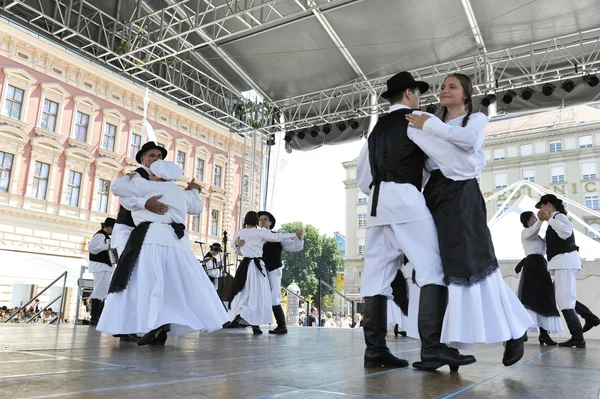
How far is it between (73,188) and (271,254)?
15.0m

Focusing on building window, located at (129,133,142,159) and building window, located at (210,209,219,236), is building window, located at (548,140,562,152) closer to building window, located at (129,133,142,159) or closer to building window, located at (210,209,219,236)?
building window, located at (210,209,219,236)

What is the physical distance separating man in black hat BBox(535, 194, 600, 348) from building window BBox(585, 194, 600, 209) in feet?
125

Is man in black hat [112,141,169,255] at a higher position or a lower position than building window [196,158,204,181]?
lower

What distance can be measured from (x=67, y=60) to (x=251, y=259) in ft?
52.3

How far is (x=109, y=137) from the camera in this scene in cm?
2072

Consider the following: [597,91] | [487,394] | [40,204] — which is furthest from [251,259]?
[40,204]

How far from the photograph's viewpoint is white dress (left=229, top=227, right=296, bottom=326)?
6480 mm

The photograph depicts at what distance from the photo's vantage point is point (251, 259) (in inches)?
262

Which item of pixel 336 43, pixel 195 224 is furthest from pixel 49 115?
pixel 336 43

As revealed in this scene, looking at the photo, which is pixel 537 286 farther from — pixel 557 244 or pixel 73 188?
pixel 73 188

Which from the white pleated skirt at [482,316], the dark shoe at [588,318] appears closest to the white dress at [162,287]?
the white pleated skirt at [482,316]

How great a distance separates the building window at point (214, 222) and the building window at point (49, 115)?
8960mm

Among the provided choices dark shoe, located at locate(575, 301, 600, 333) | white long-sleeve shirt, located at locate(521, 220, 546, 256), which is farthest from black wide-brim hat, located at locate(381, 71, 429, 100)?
dark shoe, located at locate(575, 301, 600, 333)

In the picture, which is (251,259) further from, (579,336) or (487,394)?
(487,394)
